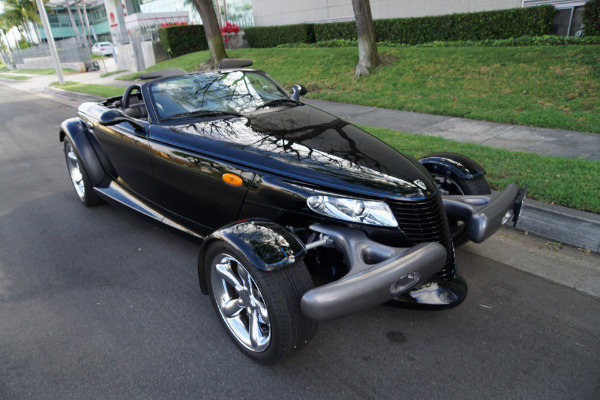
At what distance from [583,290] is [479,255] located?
773 millimetres

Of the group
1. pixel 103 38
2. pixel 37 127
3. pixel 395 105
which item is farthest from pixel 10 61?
pixel 395 105

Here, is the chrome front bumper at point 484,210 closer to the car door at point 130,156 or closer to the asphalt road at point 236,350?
the asphalt road at point 236,350

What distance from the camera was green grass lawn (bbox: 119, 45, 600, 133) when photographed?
7250 mm

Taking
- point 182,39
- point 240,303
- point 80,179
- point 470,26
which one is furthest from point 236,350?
point 182,39

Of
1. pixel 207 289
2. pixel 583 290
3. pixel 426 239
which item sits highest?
pixel 426 239

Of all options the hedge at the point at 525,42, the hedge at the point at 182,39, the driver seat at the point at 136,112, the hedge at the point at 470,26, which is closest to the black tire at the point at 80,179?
the driver seat at the point at 136,112

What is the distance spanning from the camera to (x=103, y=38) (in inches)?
2825

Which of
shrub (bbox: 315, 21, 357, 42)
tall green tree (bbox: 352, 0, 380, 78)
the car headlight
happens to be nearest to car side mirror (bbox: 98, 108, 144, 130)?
the car headlight

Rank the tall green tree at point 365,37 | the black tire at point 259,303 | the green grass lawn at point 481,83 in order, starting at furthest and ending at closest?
the tall green tree at point 365,37, the green grass lawn at point 481,83, the black tire at point 259,303

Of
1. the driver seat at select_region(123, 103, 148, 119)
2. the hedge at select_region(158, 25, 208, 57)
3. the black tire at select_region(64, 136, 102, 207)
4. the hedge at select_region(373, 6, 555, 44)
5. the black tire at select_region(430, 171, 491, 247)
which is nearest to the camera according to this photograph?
the black tire at select_region(430, 171, 491, 247)

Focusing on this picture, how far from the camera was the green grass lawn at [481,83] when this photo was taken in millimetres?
7250

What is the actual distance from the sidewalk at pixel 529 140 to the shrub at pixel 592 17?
5.72m

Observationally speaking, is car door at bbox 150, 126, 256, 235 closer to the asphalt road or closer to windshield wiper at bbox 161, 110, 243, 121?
windshield wiper at bbox 161, 110, 243, 121

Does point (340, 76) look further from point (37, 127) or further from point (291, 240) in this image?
point (291, 240)
